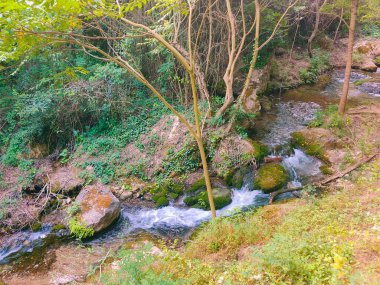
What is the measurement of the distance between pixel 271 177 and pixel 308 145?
2048mm

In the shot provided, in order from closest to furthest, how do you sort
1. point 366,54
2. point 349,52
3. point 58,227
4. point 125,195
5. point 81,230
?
point 81,230, point 58,227, point 125,195, point 349,52, point 366,54

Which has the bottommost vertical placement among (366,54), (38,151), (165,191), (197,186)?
(165,191)

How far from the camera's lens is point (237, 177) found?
26.0ft

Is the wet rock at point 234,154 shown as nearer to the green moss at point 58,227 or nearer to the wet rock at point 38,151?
the green moss at point 58,227

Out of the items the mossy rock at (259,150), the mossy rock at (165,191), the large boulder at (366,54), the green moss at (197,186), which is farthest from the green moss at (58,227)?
the large boulder at (366,54)

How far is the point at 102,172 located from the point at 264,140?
5.45 meters

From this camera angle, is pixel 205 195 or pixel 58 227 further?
pixel 205 195

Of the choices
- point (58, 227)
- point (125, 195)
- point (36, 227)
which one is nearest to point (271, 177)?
point (125, 195)

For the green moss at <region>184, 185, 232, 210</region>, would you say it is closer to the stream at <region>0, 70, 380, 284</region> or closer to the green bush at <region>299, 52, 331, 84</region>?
the stream at <region>0, 70, 380, 284</region>

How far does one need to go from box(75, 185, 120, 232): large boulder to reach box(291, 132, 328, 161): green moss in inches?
232

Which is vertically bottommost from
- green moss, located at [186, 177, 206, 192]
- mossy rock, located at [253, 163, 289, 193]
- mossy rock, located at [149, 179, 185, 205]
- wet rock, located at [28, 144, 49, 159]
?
mossy rock, located at [149, 179, 185, 205]

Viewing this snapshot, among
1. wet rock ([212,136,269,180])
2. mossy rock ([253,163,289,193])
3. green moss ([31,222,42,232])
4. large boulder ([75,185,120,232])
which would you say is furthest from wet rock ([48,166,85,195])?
mossy rock ([253,163,289,193])

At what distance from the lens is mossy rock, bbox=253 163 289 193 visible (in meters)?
7.35

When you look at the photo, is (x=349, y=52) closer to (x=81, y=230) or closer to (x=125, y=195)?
(x=125, y=195)
